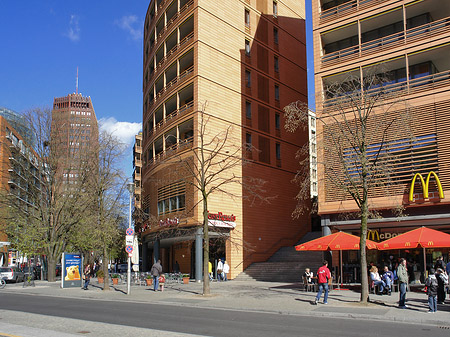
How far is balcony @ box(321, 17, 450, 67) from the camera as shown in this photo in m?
27.1

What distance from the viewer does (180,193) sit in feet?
124

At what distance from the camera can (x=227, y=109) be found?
127 ft

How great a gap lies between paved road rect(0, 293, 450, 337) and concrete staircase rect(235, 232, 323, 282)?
1750cm

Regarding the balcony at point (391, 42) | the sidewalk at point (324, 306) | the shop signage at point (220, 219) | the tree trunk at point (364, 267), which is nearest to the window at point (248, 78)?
the balcony at point (391, 42)

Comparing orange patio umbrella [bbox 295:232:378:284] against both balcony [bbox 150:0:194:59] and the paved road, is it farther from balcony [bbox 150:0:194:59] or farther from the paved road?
balcony [bbox 150:0:194:59]

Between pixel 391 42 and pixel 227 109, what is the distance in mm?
14474

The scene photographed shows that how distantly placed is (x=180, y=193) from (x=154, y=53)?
1755 cm

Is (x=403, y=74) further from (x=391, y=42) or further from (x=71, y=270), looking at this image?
(x=71, y=270)

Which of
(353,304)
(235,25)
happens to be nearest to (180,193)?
(235,25)

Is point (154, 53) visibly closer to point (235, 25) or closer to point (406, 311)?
point (235, 25)

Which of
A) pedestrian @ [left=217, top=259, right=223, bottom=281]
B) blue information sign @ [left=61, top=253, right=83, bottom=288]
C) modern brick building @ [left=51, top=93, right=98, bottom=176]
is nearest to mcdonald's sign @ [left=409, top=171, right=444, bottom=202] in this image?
pedestrian @ [left=217, top=259, right=223, bottom=281]

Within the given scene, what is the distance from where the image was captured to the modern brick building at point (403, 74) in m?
25.3

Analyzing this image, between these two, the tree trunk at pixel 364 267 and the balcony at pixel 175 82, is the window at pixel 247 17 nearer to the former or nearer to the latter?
the balcony at pixel 175 82

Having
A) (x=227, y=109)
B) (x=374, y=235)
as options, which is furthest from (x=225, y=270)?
(x=227, y=109)
